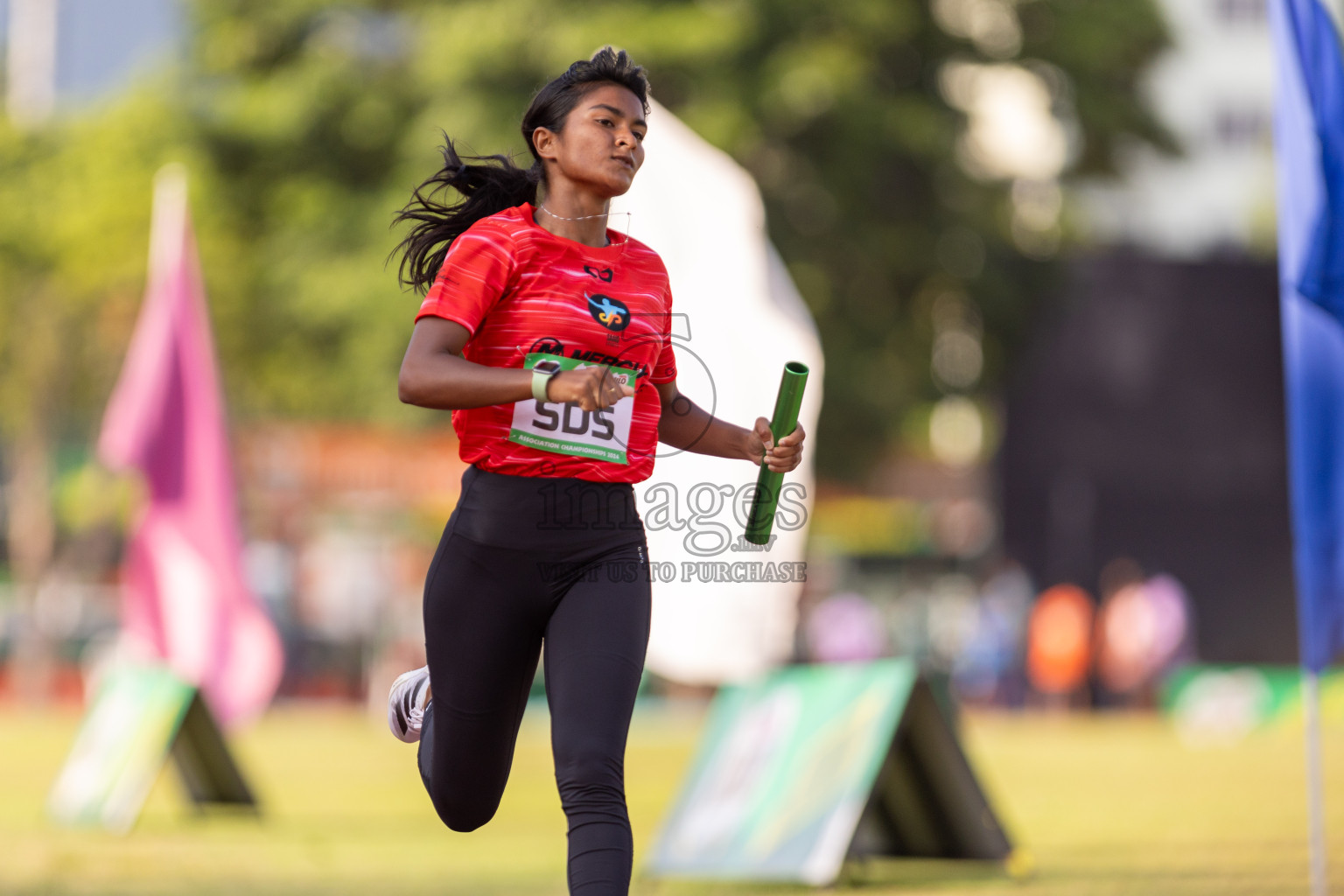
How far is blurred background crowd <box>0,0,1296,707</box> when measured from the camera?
2239 cm

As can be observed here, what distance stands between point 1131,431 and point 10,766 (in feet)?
60.0

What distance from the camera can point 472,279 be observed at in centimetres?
437

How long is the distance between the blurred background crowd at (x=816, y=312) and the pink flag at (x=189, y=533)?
672 cm

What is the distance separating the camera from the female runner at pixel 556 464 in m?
4.29

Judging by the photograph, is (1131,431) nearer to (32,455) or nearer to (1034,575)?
(1034,575)

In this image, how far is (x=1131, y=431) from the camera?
2859cm

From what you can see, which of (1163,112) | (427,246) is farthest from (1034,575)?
(427,246)

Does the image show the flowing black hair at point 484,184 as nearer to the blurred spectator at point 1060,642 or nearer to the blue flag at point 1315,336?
the blue flag at point 1315,336

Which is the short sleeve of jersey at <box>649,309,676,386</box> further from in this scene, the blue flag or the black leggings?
the blue flag

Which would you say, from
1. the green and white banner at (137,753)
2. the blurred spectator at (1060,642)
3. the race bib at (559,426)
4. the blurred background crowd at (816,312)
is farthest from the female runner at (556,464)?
the blurred spectator at (1060,642)

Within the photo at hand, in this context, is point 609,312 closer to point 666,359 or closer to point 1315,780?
point 666,359

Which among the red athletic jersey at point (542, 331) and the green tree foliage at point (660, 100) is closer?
the red athletic jersey at point (542, 331)

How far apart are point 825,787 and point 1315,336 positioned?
264 cm

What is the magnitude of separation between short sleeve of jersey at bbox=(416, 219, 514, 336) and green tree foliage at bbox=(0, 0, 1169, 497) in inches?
654
